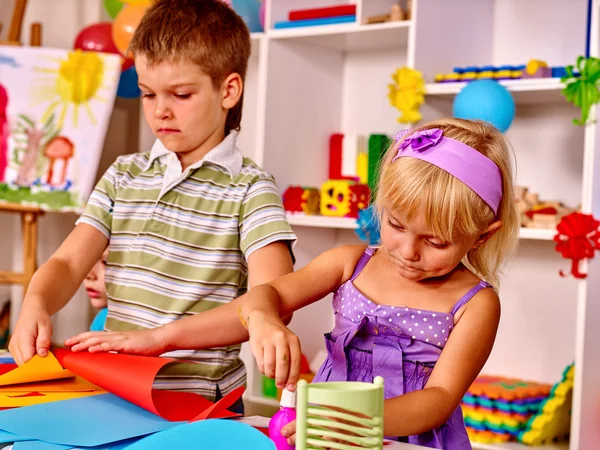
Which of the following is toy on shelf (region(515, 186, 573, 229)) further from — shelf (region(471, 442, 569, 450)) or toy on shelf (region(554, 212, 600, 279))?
shelf (region(471, 442, 569, 450))

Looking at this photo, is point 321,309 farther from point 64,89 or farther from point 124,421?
point 124,421

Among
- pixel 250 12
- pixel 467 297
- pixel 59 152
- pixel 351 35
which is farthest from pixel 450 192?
pixel 59 152

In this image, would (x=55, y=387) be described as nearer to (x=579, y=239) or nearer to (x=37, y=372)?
(x=37, y=372)

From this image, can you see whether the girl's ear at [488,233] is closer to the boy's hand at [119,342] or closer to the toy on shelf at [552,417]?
the boy's hand at [119,342]

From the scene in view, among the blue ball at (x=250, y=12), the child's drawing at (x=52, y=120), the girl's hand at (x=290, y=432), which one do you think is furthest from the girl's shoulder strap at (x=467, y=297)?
the child's drawing at (x=52, y=120)

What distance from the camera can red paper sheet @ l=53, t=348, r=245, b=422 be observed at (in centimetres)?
96

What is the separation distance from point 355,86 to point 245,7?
0.51 meters

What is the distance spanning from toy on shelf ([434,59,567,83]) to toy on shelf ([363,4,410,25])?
0.23 meters

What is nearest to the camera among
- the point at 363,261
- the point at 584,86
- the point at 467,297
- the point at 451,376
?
the point at 451,376

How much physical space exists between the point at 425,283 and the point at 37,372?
525mm

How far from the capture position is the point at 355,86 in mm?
3125

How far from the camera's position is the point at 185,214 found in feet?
4.51

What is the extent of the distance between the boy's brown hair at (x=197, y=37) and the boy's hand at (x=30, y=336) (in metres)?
0.43

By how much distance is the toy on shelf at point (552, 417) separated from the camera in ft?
7.78
